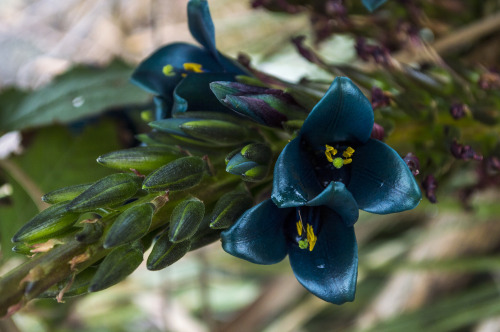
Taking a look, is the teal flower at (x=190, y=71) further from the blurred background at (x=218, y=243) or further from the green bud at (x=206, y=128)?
the blurred background at (x=218, y=243)

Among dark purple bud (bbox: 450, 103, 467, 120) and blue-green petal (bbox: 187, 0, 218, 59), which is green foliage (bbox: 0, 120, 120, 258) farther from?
dark purple bud (bbox: 450, 103, 467, 120)

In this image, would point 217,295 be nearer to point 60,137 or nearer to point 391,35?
point 60,137

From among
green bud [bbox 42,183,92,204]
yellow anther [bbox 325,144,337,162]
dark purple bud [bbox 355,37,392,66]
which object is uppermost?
green bud [bbox 42,183,92,204]

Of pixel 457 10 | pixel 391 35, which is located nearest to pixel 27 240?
pixel 391 35

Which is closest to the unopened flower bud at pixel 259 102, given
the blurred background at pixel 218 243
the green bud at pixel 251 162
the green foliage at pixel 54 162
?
the green bud at pixel 251 162

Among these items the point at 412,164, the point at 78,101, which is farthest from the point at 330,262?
the point at 78,101

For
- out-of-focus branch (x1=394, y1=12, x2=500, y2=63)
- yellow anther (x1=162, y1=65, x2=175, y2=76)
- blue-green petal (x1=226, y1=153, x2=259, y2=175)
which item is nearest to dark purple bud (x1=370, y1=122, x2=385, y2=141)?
blue-green petal (x1=226, y1=153, x2=259, y2=175)
